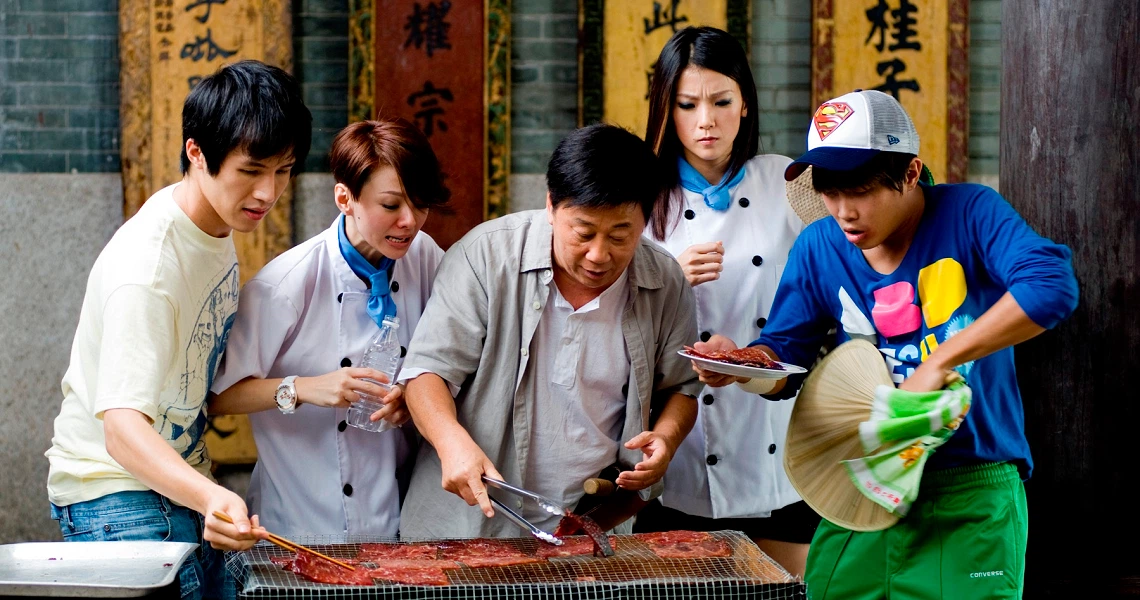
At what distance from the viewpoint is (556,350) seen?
307 centimetres

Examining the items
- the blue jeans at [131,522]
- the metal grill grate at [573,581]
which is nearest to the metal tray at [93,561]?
the metal grill grate at [573,581]

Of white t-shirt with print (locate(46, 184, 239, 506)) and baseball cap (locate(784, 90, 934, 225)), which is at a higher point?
baseball cap (locate(784, 90, 934, 225))

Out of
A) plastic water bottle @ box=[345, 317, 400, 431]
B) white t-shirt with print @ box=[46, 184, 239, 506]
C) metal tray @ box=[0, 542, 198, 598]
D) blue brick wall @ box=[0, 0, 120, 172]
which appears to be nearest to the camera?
metal tray @ box=[0, 542, 198, 598]

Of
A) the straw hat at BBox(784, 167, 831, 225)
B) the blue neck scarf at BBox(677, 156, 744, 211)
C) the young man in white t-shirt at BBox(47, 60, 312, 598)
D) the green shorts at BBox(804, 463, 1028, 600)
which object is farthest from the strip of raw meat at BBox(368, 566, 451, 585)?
the straw hat at BBox(784, 167, 831, 225)

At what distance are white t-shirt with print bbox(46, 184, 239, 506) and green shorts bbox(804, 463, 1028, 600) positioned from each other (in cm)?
191

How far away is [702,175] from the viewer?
3.62m

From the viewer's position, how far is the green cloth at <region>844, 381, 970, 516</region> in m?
2.51

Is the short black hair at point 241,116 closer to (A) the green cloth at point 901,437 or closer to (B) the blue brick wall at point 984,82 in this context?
(A) the green cloth at point 901,437

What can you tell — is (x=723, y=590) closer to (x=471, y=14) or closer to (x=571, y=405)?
(x=571, y=405)

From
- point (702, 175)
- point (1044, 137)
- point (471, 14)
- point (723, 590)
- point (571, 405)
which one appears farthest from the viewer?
point (471, 14)

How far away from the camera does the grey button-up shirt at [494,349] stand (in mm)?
3000

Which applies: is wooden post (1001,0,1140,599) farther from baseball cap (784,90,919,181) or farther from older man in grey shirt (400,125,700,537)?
older man in grey shirt (400,125,700,537)

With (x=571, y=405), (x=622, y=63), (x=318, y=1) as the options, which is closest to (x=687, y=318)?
(x=571, y=405)

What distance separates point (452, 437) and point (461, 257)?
55 centimetres
